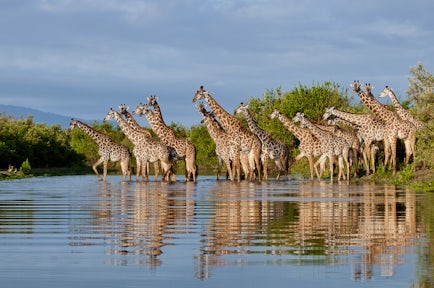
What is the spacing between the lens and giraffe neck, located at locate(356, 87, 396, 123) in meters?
37.0

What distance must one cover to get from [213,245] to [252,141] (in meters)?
26.1

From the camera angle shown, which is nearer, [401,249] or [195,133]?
[401,249]

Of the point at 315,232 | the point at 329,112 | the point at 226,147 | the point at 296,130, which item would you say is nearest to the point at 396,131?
the point at 296,130

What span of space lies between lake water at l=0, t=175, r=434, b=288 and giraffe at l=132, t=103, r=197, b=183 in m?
17.0

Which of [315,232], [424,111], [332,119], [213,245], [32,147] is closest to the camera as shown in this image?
[213,245]

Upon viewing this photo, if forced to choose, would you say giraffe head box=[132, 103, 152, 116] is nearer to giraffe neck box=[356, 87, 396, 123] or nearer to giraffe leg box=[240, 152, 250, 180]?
giraffe leg box=[240, 152, 250, 180]

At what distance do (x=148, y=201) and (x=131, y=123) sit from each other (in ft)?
59.0

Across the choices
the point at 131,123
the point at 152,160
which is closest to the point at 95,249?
the point at 152,160

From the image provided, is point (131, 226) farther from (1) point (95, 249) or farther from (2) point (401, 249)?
(2) point (401, 249)

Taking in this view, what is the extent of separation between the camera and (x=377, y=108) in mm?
38094

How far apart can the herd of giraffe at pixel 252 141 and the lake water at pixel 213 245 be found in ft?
56.3

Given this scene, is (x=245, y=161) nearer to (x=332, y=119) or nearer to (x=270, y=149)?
(x=270, y=149)

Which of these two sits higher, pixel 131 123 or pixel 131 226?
pixel 131 123

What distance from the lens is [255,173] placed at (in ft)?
127
